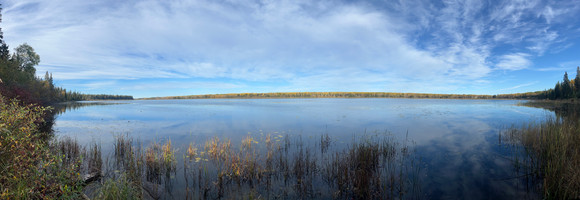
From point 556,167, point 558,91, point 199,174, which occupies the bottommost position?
point 199,174

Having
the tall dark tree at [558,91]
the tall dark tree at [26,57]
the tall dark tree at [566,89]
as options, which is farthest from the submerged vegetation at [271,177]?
the tall dark tree at [558,91]

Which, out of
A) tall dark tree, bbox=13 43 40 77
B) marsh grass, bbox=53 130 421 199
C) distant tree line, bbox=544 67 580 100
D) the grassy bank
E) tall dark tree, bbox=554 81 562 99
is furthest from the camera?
tall dark tree, bbox=554 81 562 99

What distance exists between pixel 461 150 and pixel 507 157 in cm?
209

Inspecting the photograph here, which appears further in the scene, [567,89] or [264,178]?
[567,89]

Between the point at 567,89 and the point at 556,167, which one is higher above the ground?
the point at 567,89

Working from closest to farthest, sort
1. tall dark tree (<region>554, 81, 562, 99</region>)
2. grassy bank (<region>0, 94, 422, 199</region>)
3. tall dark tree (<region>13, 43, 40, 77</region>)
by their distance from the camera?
grassy bank (<region>0, 94, 422, 199</region>) → tall dark tree (<region>13, 43, 40, 77</region>) → tall dark tree (<region>554, 81, 562, 99</region>)

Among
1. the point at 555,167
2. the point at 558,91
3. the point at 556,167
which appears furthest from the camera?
the point at 558,91

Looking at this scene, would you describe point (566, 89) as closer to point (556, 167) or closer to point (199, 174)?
point (556, 167)

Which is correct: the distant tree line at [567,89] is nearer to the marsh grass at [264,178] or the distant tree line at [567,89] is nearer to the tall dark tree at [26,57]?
the marsh grass at [264,178]

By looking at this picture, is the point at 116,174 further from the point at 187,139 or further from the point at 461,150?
the point at 461,150

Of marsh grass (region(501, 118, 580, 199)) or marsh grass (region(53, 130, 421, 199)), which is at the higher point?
marsh grass (region(501, 118, 580, 199))

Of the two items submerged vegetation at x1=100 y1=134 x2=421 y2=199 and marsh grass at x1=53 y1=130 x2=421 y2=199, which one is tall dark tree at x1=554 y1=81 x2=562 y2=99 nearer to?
marsh grass at x1=53 y1=130 x2=421 y2=199

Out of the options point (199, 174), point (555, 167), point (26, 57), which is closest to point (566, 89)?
point (555, 167)

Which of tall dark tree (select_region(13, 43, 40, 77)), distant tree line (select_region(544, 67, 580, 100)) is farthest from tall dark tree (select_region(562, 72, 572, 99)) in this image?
tall dark tree (select_region(13, 43, 40, 77))
